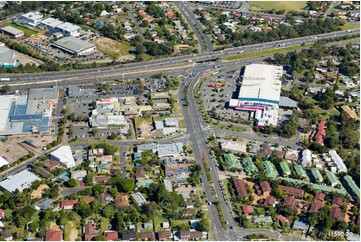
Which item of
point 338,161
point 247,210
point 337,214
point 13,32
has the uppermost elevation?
point 338,161

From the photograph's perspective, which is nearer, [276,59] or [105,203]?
[105,203]

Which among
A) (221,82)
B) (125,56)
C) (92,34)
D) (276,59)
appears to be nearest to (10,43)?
(92,34)

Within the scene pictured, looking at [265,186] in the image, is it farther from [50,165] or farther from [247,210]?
[50,165]

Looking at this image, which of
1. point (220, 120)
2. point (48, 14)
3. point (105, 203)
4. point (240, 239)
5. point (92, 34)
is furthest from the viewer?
point (48, 14)

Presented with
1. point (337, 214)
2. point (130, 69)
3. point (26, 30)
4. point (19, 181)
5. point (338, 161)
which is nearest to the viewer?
point (337, 214)

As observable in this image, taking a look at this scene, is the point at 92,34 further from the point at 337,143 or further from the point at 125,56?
the point at 337,143

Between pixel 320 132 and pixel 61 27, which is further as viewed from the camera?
pixel 61 27

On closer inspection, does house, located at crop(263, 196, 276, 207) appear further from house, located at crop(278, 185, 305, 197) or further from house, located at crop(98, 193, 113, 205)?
house, located at crop(98, 193, 113, 205)

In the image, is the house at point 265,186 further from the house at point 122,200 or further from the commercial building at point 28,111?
the commercial building at point 28,111

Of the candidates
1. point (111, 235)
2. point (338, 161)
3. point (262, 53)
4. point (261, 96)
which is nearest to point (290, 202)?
point (338, 161)
